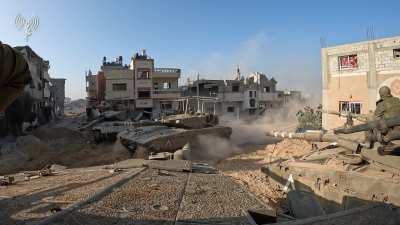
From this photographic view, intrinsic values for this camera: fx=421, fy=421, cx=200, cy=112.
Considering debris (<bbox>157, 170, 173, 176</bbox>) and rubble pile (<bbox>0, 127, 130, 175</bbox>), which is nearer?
debris (<bbox>157, 170, 173, 176</bbox>)

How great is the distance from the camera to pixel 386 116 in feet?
28.5

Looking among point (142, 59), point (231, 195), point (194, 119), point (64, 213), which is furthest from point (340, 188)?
point (142, 59)

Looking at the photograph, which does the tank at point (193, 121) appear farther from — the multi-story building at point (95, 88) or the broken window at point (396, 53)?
the multi-story building at point (95, 88)

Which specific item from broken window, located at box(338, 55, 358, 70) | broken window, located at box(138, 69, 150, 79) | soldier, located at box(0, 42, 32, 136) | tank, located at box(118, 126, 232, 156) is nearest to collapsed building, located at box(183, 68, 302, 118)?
broken window, located at box(138, 69, 150, 79)

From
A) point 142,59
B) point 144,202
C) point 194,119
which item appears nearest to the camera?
point 144,202

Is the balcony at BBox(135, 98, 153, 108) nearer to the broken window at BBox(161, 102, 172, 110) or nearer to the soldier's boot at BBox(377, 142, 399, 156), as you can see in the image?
the broken window at BBox(161, 102, 172, 110)

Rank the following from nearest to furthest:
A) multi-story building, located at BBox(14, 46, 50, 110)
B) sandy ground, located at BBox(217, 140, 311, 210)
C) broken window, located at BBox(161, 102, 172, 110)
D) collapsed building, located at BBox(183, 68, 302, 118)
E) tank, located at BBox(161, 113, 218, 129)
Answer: sandy ground, located at BBox(217, 140, 311, 210) < tank, located at BBox(161, 113, 218, 129) < multi-story building, located at BBox(14, 46, 50, 110) < broken window, located at BBox(161, 102, 172, 110) < collapsed building, located at BBox(183, 68, 302, 118)

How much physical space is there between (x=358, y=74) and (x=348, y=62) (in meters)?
0.90

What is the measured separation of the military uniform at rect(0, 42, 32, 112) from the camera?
9.60 feet

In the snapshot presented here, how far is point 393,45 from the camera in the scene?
65.3 feet

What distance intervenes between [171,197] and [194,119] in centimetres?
1481

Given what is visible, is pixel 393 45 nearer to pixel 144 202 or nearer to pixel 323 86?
pixel 323 86

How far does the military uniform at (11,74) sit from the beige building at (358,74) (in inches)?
774

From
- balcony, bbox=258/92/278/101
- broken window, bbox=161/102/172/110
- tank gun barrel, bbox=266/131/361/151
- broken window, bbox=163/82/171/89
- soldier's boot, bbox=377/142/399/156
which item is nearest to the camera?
soldier's boot, bbox=377/142/399/156
